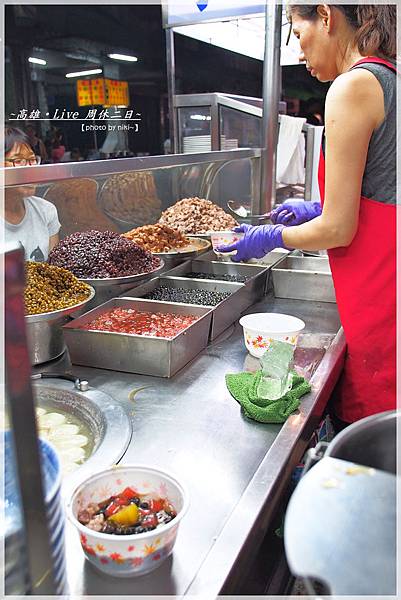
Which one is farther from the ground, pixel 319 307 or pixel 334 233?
pixel 334 233

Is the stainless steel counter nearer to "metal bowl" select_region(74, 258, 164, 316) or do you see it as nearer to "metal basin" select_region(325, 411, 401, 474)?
"metal basin" select_region(325, 411, 401, 474)

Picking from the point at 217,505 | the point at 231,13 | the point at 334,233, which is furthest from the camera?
the point at 231,13

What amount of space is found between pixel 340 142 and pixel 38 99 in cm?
318

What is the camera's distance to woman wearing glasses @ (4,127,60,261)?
2719 millimetres

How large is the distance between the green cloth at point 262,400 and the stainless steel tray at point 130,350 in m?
0.20

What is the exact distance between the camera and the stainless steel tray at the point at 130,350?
1.64 meters

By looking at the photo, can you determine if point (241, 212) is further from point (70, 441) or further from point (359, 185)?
point (70, 441)

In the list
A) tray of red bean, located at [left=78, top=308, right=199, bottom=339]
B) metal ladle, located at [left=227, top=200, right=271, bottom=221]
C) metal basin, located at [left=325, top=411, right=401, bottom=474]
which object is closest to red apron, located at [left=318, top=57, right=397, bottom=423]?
Result: tray of red bean, located at [left=78, top=308, right=199, bottom=339]

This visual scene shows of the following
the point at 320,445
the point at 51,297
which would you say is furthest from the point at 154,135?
the point at 320,445

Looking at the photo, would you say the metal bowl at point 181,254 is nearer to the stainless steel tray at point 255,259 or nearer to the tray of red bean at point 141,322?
the stainless steel tray at point 255,259

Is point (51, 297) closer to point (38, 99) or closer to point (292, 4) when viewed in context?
point (292, 4)

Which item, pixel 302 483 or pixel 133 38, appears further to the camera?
pixel 133 38

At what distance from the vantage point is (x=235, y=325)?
2.18 m

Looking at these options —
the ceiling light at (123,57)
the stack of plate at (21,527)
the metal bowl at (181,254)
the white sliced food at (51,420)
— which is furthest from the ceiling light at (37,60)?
the stack of plate at (21,527)
